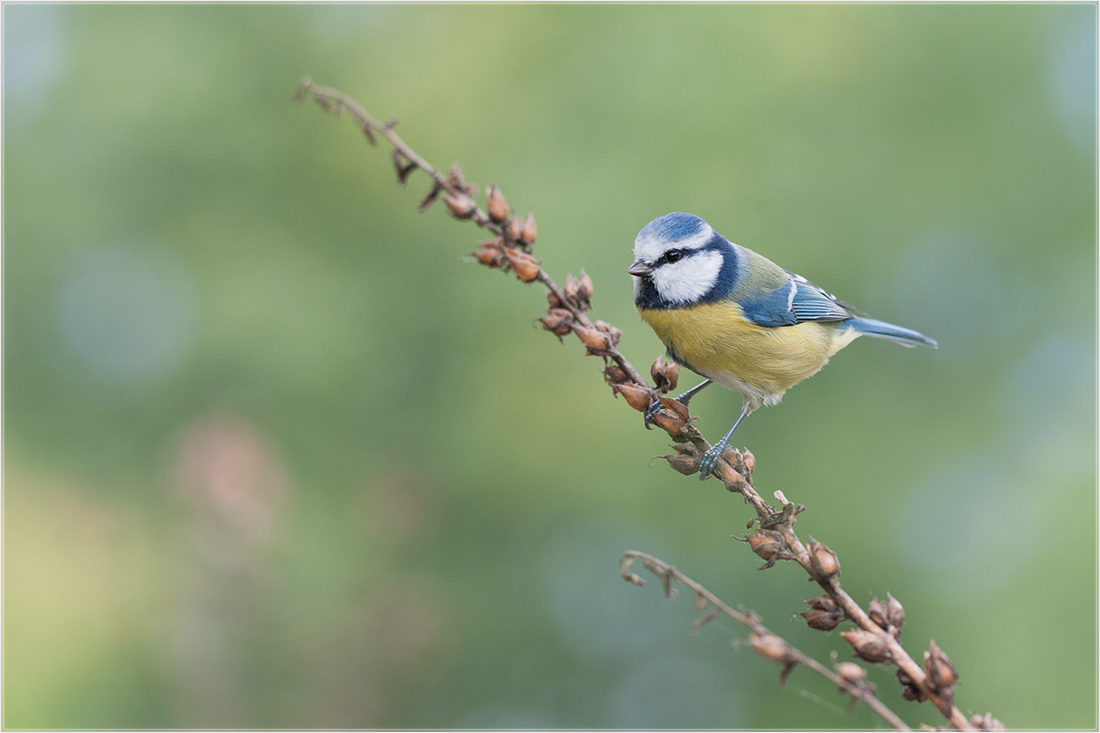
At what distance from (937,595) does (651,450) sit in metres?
2.02

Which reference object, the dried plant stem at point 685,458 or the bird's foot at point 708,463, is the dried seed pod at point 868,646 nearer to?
the dried plant stem at point 685,458

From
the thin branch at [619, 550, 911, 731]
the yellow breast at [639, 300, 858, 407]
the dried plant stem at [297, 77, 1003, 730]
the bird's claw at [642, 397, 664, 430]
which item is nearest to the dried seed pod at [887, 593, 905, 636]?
the dried plant stem at [297, 77, 1003, 730]

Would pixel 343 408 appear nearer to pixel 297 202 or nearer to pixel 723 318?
pixel 297 202

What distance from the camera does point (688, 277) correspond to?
2.02 m

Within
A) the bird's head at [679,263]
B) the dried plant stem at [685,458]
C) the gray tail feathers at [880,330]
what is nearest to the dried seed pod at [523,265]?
the dried plant stem at [685,458]

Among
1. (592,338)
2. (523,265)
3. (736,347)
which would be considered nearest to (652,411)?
(592,338)

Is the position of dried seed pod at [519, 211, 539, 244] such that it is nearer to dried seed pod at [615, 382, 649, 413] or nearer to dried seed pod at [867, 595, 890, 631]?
dried seed pod at [615, 382, 649, 413]

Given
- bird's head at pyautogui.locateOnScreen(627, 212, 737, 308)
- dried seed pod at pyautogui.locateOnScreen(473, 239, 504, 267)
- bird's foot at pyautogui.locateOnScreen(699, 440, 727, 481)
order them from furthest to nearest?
1. bird's head at pyautogui.locateOnScreen(627, 212, 737, 308)
2. bird's foot at pyautogui.locateOnScreen(699, 440, 727, 481)
3. dried seed pod at pyautogui.locateOnScreen(473, 239, 504, 267)

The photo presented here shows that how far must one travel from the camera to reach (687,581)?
3.24 ft

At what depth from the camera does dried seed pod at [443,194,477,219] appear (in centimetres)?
117

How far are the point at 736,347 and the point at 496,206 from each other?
3.69 ft

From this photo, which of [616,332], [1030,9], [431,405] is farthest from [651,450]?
[616,332]

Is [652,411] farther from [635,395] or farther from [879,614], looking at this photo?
[879,614]

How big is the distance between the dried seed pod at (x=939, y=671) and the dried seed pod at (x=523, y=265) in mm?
649
